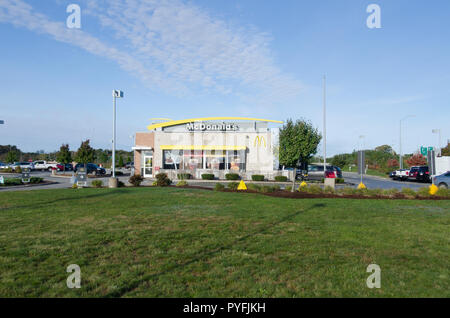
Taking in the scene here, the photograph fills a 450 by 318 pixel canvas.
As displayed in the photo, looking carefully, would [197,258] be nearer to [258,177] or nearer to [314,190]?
[314,190]

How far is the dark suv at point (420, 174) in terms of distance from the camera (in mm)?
34722

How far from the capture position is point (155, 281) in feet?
14.8

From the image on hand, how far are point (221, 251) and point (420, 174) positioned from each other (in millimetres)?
36586

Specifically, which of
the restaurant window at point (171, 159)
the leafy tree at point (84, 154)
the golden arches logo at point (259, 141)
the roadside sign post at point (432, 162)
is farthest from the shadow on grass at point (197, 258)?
the leafy tree at point (84, 154)

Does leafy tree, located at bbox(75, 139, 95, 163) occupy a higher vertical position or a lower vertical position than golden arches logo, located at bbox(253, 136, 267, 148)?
lower

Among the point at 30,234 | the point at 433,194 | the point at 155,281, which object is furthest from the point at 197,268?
the point at 433,194

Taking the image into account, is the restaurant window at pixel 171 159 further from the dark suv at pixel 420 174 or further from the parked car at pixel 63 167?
the dark suv at pixel 420 174

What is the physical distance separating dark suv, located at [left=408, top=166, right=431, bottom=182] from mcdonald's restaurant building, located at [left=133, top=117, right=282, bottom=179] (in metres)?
15.9

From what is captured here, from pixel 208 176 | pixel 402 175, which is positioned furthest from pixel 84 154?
pixel 402 175

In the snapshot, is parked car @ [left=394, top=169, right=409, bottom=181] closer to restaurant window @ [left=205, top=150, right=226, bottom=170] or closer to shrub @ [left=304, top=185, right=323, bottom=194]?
restaurant window @ [left=205, top=150, right=226, bottom=170]

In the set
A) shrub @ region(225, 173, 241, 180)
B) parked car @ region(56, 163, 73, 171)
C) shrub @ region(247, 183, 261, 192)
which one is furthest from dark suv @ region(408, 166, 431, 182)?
parked car @ region(56, 163, 73, 171)

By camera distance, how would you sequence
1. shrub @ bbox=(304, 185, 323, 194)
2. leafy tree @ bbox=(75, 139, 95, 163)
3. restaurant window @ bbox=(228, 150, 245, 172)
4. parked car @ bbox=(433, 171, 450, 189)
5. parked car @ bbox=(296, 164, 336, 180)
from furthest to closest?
leafy tree @ bbox=(75, 139, 95, 163), restaurant window @ bbox=(228, 150, 245, 172), parked car @ bbox=(296, 164, 336, 180), parked car @ bbox=(433, 171, 450, 189), shrub @ bbox=(304, 185, 323, 194)

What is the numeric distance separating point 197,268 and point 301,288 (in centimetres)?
166

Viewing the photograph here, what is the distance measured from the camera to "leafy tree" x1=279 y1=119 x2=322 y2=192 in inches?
855
